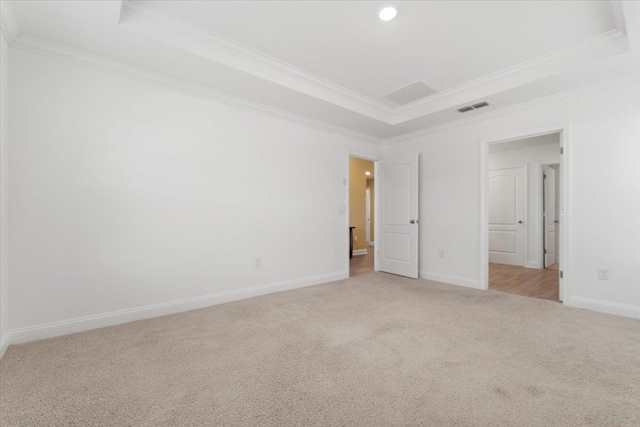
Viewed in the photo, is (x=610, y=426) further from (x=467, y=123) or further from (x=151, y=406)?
(x=467, y=123)

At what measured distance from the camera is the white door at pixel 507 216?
239 inches

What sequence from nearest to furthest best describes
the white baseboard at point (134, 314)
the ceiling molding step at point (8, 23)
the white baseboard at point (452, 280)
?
1. the ceiling molding step at point (8, 23)
2. the white baseboard at point (134, 314)
3. the white baseboard at point (452, 280)

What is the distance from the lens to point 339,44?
2.78m

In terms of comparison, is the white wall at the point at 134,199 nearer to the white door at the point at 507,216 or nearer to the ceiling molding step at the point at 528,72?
the ceiling molding step at the point at 528,72

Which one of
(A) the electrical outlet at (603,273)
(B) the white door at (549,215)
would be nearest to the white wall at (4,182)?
(A) the electrical outlet at (603,273)

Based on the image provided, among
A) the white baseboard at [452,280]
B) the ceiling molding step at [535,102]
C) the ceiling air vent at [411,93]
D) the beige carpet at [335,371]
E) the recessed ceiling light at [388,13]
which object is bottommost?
the beige carpet at [335,371]

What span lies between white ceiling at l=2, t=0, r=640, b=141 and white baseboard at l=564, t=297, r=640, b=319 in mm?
2417

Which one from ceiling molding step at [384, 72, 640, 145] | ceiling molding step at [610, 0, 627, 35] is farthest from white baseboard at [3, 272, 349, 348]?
ceiling molding step at [610, 0, 627, 35]

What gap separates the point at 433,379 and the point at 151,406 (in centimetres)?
168

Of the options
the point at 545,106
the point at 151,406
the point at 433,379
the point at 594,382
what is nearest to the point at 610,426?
the point at 594,382

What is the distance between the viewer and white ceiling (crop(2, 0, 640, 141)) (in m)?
2.27

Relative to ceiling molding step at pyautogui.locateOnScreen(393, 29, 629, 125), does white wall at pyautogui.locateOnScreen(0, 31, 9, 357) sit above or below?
below

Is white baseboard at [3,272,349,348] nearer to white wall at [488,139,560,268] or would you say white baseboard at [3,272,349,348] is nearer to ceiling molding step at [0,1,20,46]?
ceiling molding step at [0,1,20,46]

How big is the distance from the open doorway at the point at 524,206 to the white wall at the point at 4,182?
6.41 m
